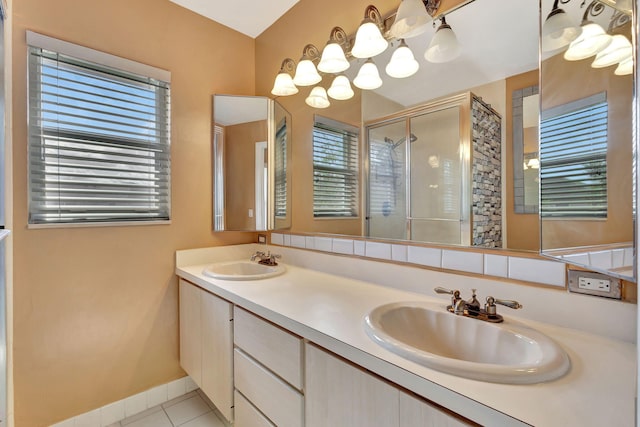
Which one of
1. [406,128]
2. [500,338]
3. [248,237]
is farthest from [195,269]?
[500,338]

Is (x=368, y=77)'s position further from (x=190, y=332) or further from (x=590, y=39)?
(x=190, y=332)

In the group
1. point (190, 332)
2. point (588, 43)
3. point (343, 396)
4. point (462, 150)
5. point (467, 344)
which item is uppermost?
point (588, 43)

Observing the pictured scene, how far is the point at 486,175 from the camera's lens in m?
1.11

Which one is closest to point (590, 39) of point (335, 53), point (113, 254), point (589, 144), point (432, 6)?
point (589, 144)

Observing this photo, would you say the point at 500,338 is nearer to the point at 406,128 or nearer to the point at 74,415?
the point at 406,128

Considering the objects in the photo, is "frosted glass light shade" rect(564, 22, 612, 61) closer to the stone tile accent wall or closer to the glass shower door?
the stone tile accent wall

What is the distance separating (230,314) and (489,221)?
3.99 ft

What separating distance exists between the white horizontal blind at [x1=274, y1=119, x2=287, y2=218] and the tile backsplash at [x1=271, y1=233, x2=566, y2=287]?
458 mm

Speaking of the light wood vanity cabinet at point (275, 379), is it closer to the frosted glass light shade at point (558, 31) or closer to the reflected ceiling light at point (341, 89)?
the frosted glass light shade at point (558, 31)

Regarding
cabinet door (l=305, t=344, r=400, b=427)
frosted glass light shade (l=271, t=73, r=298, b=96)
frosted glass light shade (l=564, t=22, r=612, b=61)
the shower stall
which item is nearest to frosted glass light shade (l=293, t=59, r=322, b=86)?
frosted glass light shade (l=271, t=73, r=298, b=96)

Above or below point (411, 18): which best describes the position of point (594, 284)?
below

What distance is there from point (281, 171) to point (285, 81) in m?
0.61

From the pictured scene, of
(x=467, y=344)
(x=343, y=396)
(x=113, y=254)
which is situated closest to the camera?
(x=343, y=396)

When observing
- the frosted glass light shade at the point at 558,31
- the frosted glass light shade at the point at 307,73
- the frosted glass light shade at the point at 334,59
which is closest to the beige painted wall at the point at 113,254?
the frosted glass light shade at the point at 307,73
